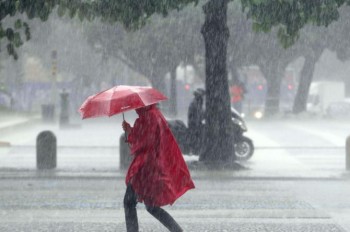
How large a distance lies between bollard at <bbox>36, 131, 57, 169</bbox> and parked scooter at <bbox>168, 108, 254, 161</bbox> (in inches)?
118

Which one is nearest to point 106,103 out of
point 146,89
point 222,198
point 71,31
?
point 146,89

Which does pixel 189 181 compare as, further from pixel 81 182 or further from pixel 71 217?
pixel 81 182

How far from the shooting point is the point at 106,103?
8219mm

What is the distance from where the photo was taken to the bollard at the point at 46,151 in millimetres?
18141

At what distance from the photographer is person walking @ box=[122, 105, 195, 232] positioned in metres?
8.13

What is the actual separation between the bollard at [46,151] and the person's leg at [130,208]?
992 centimetres

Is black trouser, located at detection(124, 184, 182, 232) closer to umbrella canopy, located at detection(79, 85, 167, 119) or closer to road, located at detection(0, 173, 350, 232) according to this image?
umbrella canopy, located at detection(79, 85, 167, 119)

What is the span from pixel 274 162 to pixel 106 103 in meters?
12.7

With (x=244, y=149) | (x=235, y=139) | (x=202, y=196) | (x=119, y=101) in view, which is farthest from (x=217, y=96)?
(x=119, y=101)

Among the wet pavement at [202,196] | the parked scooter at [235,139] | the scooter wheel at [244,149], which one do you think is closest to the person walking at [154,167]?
the wet pavement at [202,196]

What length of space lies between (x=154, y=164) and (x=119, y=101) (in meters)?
0.67

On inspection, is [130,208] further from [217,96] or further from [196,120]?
[196,120]

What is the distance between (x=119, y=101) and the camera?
819 centimetres

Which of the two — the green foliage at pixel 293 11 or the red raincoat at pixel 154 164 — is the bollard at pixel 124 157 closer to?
the green foliage at pixel 293 11
